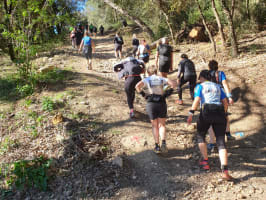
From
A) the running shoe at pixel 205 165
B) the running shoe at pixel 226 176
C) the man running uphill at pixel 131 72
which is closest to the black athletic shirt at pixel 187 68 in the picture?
the man running uphill at pixel 131 72

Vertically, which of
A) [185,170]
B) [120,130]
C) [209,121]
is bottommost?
[185,170]

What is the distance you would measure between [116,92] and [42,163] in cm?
381

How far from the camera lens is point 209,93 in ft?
12.3

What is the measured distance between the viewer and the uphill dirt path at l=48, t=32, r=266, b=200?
3584mm

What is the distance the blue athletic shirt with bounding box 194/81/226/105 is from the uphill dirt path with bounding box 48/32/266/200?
135cm

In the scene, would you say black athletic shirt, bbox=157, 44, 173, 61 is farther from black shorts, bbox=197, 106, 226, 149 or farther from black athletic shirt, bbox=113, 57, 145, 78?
black shorts, bbox=197, 106, 226, 149

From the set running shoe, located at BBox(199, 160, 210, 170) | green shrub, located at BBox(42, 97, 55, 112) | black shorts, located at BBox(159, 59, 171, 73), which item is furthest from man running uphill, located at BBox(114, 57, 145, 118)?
running shoe, located at BBox(199, 160, 210, 170)

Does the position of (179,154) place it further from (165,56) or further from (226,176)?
(165,56)

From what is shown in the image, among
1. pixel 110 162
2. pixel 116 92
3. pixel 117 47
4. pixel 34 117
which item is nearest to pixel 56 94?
pixel 34 117

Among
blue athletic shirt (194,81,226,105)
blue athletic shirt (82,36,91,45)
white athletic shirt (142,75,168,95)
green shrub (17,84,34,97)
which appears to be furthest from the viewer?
blue athletic shirt (82,36,91,45)

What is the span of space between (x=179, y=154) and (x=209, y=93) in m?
1.55

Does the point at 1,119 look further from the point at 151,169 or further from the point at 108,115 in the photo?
the point at 151,169

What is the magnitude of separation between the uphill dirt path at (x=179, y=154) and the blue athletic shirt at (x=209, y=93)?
4.44ft

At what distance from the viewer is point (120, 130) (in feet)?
17.0
